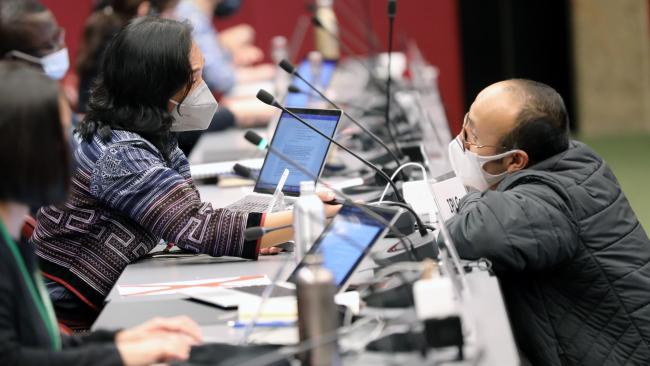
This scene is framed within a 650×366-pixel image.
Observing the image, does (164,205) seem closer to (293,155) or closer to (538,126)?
(293,155)

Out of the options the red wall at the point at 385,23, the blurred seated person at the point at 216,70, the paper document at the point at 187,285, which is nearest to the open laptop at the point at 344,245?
the paper document at the point at 187,285

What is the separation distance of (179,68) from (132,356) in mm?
1032

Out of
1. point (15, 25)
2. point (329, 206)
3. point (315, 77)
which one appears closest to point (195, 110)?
point (329, 206)

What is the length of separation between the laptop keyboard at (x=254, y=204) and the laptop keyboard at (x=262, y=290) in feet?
1.76

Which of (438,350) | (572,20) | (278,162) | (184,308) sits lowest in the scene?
(572,20)

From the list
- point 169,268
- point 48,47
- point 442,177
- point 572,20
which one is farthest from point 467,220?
point 572,20

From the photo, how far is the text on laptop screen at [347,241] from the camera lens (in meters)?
1.92

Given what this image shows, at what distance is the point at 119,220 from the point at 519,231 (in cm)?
88

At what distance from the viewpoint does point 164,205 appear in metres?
2.41

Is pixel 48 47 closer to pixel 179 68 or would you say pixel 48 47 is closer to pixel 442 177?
pixel 179 68

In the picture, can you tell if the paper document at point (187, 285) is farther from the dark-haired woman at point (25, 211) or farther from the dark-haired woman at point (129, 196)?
the dark-haired woman at point (25, 211)

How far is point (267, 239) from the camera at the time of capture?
8.08 ft

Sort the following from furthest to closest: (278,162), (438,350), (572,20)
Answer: (572,20)
(278,162)
(438,350)

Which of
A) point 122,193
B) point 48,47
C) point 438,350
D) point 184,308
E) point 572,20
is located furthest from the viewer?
point 572,20
